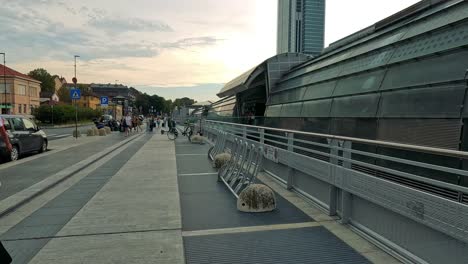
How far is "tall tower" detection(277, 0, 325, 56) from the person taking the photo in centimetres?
4600

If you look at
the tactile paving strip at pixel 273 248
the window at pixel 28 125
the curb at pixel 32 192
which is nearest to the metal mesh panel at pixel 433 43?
the tactile paving strip at pixel 273 248

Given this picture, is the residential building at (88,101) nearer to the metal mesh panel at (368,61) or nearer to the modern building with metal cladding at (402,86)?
the modern building with metal cladding at (402,86)

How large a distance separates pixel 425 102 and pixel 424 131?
2.86 ft

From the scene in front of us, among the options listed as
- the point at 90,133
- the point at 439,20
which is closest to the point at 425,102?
the point at 439,20

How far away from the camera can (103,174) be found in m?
10.4

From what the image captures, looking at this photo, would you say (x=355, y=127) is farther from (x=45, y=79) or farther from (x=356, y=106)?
(x=45, y=79)

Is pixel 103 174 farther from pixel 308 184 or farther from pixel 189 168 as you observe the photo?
pixel 308 184

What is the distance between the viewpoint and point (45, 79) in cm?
14238

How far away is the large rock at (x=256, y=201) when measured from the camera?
6246 millimetres

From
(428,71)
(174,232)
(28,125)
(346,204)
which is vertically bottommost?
(174,232)

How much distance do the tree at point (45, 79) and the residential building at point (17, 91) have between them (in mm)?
58700

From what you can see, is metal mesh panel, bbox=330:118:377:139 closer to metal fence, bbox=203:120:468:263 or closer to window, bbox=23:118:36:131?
metal fence, bbox=203:120:468:263

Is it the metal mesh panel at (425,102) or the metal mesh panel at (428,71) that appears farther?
the metal mesh panel at (428,71)

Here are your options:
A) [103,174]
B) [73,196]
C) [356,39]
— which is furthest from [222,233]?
[356,39]
